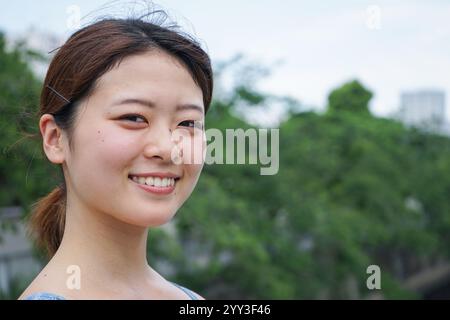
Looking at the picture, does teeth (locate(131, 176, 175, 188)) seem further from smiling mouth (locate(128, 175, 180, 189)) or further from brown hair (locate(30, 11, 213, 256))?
brown hair (locate(30, 11, 213, 256))

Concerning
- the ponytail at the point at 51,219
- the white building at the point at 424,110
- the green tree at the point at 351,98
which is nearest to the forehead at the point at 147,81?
the ponytail at the point at 51,219

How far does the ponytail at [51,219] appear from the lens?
1563 millimetres

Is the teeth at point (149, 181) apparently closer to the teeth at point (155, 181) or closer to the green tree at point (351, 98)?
the teeth at point (155, 181)

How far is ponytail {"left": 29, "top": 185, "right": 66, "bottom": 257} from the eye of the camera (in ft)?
5.13

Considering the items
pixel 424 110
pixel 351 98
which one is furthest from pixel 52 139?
pixel 351 98

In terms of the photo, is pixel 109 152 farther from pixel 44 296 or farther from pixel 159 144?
pixel 44 296

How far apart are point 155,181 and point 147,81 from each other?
0.21 metres

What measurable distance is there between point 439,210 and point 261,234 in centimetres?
729

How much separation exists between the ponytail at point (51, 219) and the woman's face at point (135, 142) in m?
0.27

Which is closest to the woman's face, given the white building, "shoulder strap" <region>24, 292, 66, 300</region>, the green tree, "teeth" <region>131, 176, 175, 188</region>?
"teeth" <region>131, 176, 175, 188</region>

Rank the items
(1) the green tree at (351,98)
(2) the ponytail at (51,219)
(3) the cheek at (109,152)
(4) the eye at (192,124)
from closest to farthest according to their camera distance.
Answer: (3) the cheek at (109,152), (4) the eye at (192,124), (2) the ponytail at (51,219), (1) the green tree at (351,98)

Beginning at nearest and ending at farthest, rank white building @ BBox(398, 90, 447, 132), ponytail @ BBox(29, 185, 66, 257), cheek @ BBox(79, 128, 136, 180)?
cheek @ BBox(79, 128, 136, 180) → ponytail @ BBox(29, 185, 66, 257) → white building @ BBox(398, 90, 447, 132)

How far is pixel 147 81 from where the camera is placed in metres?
1.27
